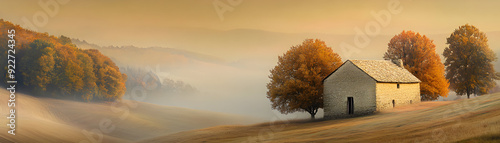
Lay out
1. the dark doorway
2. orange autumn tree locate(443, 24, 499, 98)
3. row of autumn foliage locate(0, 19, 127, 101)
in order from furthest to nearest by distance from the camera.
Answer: row of autumn foliage locate(0, 19, 127, 101)
orange autumn tree locate(443, 24, 499, 98)
the dark doorway

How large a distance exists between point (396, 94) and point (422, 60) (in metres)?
13.3

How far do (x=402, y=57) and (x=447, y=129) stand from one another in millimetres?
38049

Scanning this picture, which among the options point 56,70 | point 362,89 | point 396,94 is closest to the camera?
point 362,89

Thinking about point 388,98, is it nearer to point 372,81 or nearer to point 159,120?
point 372,81

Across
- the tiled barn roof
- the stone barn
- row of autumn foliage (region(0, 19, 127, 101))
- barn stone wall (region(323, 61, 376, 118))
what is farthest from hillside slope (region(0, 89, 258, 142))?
the tiled barn roof

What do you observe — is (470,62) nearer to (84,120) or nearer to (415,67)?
(415,67)

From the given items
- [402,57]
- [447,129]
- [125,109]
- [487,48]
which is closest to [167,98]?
[125,109]

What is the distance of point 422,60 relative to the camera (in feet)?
172

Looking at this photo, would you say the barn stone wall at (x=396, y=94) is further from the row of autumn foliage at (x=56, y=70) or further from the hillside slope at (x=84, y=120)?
the row of autumn foliage at (x=56, y=70)

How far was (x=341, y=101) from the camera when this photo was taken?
1623 inches

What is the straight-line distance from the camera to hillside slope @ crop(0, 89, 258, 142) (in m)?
36.7

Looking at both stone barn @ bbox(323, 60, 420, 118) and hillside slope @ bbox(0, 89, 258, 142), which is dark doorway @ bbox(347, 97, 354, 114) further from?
hillside slope @ bbox(0, 89, 258, 142)

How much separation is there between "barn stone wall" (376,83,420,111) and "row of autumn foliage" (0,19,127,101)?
47898 millimetres

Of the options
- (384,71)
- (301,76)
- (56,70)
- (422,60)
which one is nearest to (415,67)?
(422,60)
